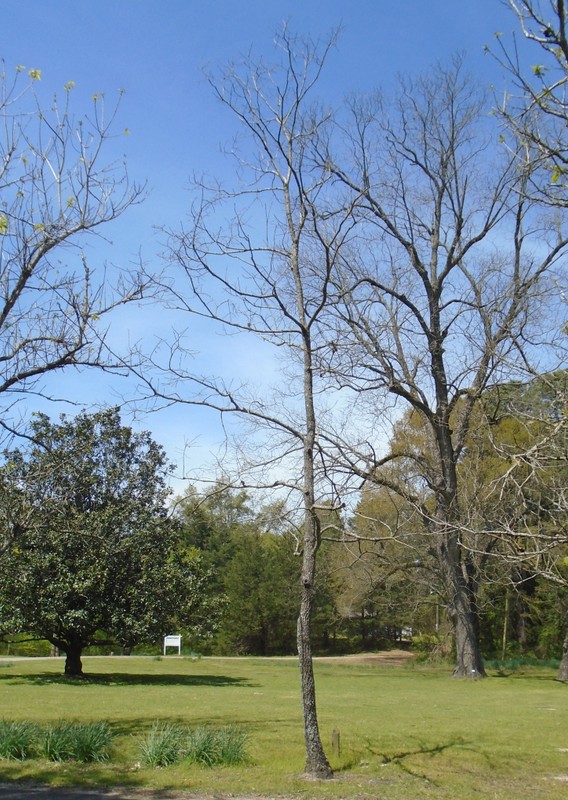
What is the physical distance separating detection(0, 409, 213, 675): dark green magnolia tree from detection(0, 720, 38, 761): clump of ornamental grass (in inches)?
354

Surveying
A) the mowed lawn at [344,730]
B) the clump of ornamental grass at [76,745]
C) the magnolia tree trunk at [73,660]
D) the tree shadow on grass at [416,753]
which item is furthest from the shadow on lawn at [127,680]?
the tree shadow on grass at [416,753]

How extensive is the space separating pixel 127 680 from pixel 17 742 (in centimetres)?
1328

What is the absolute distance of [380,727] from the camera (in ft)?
42.0

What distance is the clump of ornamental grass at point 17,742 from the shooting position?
10406 mm

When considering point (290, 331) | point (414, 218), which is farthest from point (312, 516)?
point (414, 218)

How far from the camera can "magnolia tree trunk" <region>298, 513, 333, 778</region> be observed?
31.1ft

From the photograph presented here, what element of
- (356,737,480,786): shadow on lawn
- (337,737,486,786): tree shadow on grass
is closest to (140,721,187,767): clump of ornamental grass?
(337,737,486,786): tree shadow on grass

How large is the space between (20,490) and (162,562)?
13.5m

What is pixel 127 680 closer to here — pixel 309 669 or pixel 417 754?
pixel 417 754

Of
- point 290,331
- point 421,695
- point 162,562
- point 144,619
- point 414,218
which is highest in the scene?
point 414,218

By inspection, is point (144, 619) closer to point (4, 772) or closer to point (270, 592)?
point (4, 772)

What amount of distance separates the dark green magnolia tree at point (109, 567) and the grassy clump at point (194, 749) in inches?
399

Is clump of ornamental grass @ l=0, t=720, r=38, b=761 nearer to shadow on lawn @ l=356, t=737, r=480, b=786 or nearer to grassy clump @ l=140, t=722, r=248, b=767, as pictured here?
grassy clump @ l=140, t=722, r=248, b=767

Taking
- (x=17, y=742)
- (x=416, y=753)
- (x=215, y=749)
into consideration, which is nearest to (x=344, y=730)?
(x=416, y=753)
